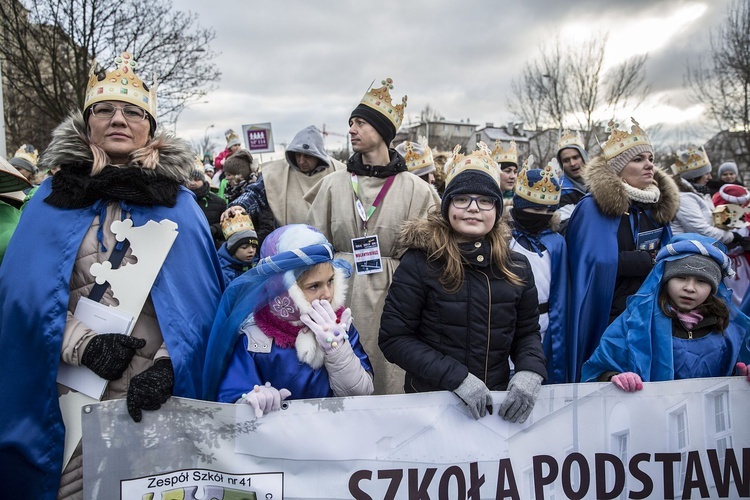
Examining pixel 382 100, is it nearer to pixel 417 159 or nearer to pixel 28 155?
pixel 417 159

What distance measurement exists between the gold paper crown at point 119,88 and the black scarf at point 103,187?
350 millimetres

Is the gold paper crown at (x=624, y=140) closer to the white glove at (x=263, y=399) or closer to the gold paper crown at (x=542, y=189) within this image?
the gold paper crown at (x=542, y=189)

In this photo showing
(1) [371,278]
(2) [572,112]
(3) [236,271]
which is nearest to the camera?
(1) [371,278]

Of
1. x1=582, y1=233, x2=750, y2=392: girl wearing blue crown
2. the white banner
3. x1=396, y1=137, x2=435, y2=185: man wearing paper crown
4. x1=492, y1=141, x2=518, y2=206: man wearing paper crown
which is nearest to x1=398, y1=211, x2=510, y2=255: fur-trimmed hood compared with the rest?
the white banner

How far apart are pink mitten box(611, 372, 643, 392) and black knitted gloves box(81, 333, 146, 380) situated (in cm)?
214

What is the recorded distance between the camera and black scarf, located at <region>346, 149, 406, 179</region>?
3.79 meters

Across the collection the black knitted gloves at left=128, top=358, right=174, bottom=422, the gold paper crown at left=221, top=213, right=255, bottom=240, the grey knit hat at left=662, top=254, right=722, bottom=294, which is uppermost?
the gold paper crown at left=221, top=213, right=255, bottom=240

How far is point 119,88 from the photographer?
249cm

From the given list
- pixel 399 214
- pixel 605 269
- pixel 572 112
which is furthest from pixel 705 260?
pixel 572 112

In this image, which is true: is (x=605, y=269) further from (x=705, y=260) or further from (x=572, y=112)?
(x=572, y=112)

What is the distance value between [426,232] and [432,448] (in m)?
1.02

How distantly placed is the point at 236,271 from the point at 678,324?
3.70 m

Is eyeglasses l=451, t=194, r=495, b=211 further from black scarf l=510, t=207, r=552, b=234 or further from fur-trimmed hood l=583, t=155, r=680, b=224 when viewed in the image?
fur-trimmed hood l=583, t=155, r=680, b=224

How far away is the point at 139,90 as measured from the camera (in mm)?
2555
